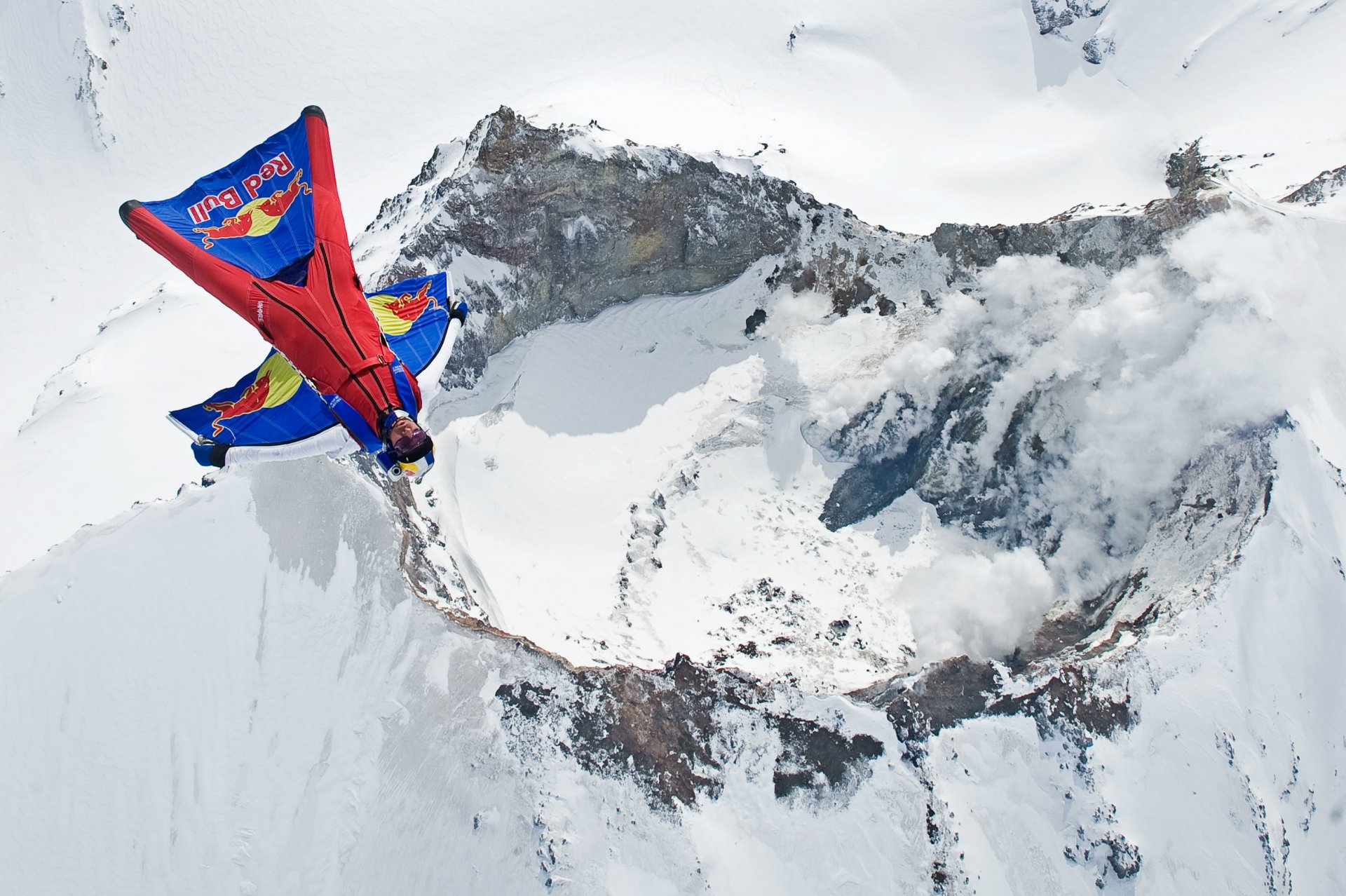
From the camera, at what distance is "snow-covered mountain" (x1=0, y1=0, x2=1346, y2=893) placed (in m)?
18.7

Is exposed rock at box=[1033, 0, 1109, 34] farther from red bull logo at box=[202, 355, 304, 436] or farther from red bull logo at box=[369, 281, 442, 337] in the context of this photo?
red bull logo at box=[202, 355, 304, 436]

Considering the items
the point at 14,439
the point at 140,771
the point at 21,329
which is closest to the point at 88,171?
the point at 21,329

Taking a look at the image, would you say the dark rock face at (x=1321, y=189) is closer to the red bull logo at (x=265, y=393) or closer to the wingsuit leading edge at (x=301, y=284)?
the wingsuit leading edge at (x=301, y=284)

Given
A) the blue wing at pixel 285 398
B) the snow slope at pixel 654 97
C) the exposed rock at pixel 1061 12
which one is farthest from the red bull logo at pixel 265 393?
the exposed rock at pixel 1061 12

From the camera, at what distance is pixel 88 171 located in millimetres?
42000

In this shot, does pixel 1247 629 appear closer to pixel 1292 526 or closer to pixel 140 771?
pixel 1292 526

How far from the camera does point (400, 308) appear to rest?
16266 millimetres

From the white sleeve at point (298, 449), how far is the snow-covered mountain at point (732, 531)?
6.91 meters

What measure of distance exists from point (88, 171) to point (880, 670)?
142 ft

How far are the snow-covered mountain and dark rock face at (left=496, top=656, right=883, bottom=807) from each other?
89mm

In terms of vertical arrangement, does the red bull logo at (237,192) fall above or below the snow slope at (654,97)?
above

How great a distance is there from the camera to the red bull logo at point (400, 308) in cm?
1576

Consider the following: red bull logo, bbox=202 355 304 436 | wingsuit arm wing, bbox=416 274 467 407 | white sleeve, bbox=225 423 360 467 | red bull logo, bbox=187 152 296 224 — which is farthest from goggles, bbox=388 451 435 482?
red bull logo, bbox=187 152 296 224

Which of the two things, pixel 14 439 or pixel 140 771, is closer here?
pixel 140 771
